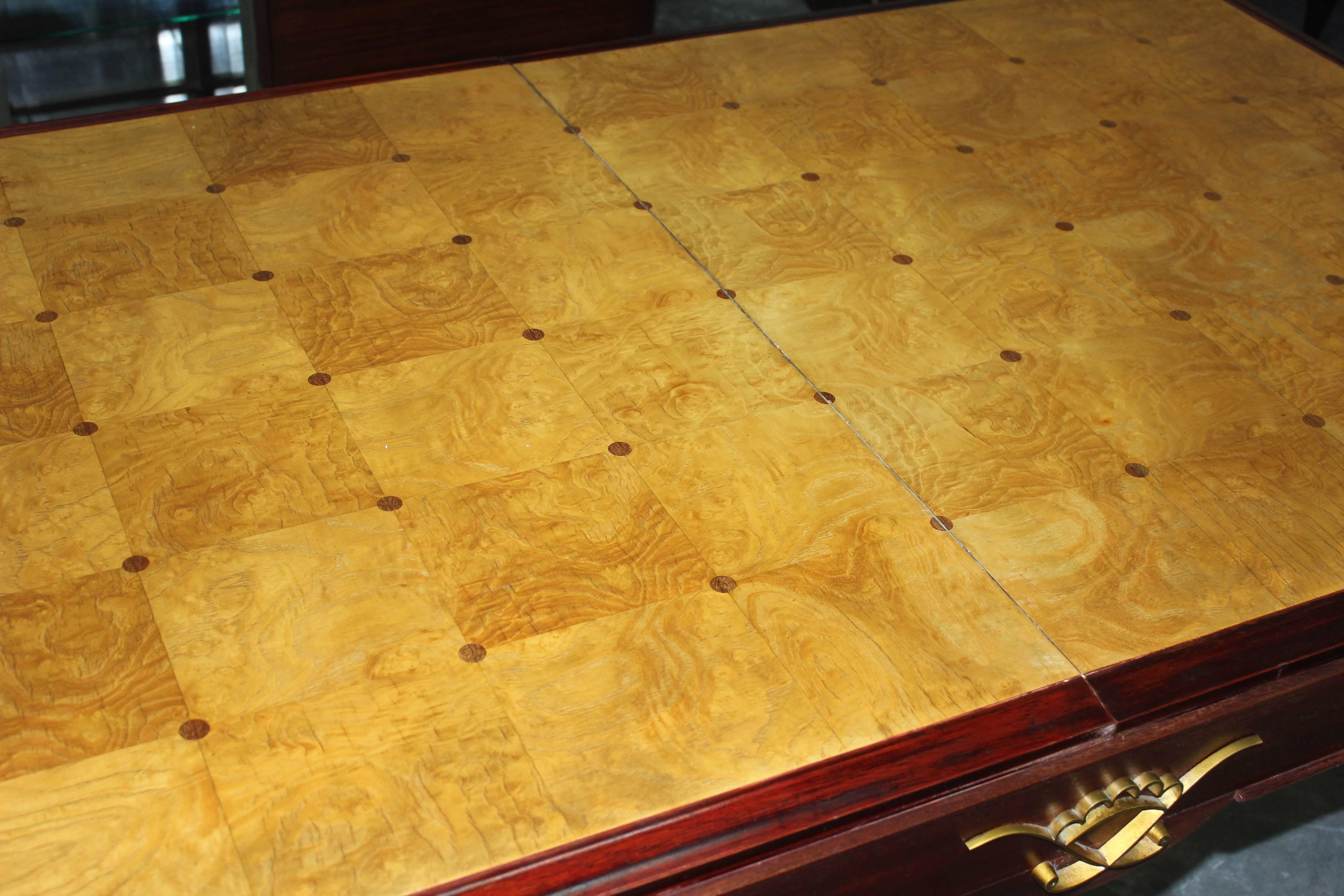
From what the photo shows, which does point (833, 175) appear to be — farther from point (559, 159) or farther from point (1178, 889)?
point (1178, 889)

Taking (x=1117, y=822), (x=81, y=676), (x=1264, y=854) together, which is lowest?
(x=1264, y=854)

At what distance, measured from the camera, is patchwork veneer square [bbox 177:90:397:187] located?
252 cm

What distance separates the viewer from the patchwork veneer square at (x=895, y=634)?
1656 millimetres

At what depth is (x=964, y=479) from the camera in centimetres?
200

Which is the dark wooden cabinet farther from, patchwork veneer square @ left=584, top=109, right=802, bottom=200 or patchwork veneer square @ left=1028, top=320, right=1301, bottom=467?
patchwork veneer square @ left=1028, top=320, right=1301, bottom=467

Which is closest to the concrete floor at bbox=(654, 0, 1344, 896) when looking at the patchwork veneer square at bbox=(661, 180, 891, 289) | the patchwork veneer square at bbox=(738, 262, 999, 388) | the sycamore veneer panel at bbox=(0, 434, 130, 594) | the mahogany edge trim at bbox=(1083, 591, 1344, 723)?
the mahogany edge trim at bbox=(1083, 591, 1344, 723)

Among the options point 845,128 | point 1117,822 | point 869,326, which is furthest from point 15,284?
point 1117,822

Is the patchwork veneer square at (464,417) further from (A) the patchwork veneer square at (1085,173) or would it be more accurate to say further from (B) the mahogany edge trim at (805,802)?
(A) the patchwork veneer square at (1085,173)

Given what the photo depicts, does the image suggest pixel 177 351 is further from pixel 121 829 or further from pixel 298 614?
pixel 121 829

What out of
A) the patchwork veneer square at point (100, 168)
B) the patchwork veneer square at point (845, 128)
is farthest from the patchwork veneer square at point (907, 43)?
the patchwork veneer square at point (100, 168)

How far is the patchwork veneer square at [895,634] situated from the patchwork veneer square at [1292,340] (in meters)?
0.80

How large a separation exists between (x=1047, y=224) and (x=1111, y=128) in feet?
1.58

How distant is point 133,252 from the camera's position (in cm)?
227

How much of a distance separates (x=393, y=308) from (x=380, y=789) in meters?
0.97
